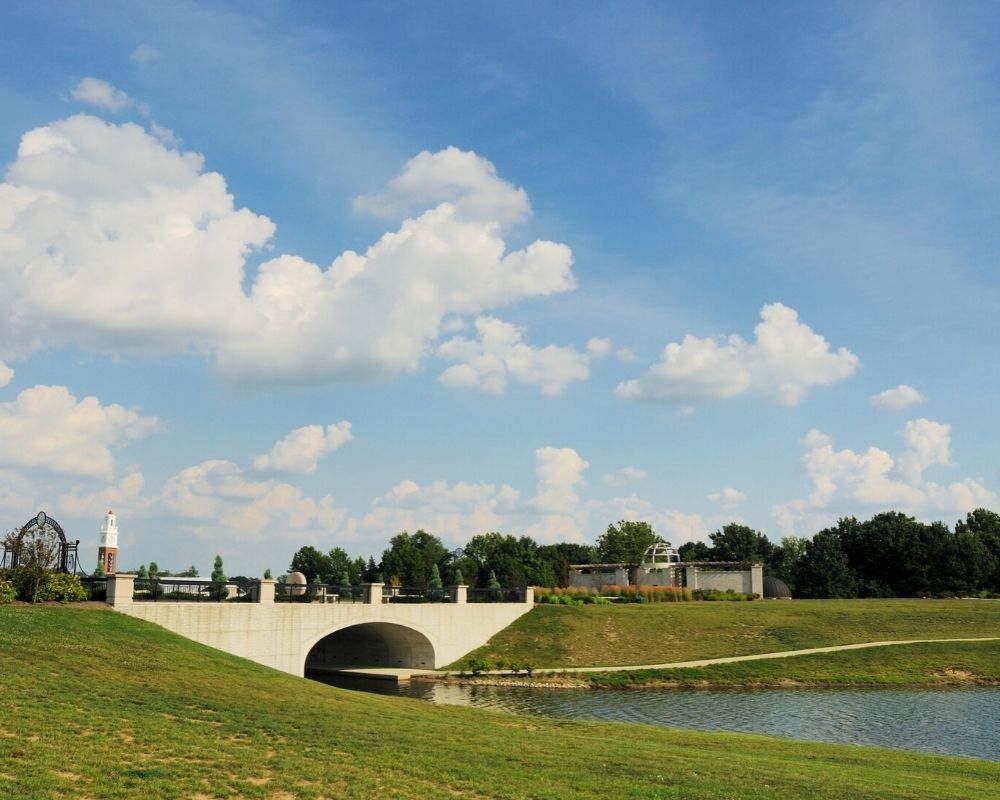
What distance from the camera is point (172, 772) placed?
552 inches

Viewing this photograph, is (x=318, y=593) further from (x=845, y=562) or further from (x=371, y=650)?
(x=845, y=562)

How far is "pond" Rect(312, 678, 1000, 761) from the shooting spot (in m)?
33.0

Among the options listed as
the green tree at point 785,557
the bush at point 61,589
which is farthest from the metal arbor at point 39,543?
the green tree at point 785,557

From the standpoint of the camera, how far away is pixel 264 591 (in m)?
39.2

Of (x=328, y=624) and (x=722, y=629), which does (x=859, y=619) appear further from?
(x=328, y=624)

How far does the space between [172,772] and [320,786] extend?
8.17ft

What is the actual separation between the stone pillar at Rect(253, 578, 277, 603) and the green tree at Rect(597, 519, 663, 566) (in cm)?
7052

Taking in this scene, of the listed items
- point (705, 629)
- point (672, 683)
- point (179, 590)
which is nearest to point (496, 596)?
point (705, 629)

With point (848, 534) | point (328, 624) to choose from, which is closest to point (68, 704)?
point (328, 624)

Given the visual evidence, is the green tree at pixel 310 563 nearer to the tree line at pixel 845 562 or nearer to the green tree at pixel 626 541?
the tree line at pixel 845 562

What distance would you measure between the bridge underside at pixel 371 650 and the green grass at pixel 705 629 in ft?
8.67

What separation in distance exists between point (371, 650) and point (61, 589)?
2397cm

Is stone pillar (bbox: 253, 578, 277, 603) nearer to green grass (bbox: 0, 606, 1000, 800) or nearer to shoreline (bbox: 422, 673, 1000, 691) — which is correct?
green grass (bbox: 0, 606, 1000, 800)

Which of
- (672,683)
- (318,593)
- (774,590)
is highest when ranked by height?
(318,593)
